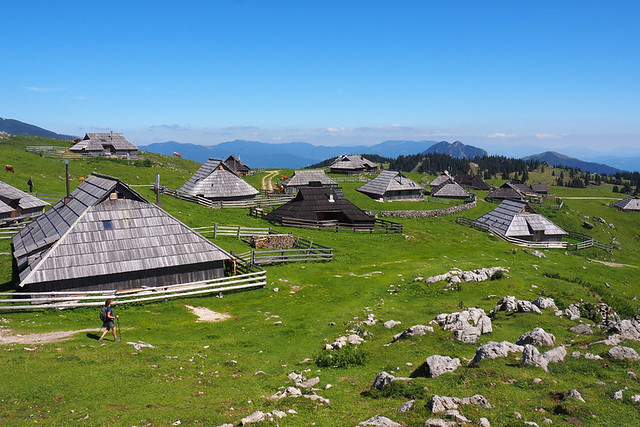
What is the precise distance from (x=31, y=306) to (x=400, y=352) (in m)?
17.0

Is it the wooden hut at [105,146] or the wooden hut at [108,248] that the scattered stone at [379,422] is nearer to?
the wooden hut at [108,248]

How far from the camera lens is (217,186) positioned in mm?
58281

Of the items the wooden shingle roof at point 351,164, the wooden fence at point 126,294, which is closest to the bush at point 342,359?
the wooden fence at point 126,294

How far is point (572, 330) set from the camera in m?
18.7

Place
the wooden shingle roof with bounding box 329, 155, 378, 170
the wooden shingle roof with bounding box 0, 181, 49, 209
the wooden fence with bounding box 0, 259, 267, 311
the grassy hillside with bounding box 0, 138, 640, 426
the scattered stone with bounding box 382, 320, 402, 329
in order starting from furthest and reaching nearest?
the wooden shingle roof with bounding box 329, 155, 378, 170 < the wooden shingle roof with bounding box 0, 181, 49, 209 < the wooden fence with bounding box 0, 259, 267, 311 < the scattered stone with bounding box 382, 320, 402, 329 < the grassy hillside with bounding box 0, 138, 640, 426

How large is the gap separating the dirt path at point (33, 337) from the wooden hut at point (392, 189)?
64.5 meters

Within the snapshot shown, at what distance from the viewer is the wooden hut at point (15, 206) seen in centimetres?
3594

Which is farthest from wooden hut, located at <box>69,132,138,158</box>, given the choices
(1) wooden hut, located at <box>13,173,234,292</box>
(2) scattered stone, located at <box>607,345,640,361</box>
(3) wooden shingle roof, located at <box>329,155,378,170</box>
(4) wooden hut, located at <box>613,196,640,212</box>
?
(4) wooden hut, located at <box>613,196,640,212</box>

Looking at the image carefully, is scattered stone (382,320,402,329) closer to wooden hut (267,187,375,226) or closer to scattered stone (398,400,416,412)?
scattered stone (398,400,416,412)

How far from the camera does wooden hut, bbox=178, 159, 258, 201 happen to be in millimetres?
57500

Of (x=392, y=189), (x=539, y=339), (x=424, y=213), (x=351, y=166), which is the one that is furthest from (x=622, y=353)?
(x=351, y=166)

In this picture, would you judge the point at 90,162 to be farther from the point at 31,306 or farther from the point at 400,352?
the point at 400,352

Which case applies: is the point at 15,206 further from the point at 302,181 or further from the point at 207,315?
the point at 302,181

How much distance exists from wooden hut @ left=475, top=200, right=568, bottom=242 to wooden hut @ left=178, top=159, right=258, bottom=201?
3270 centimetres
